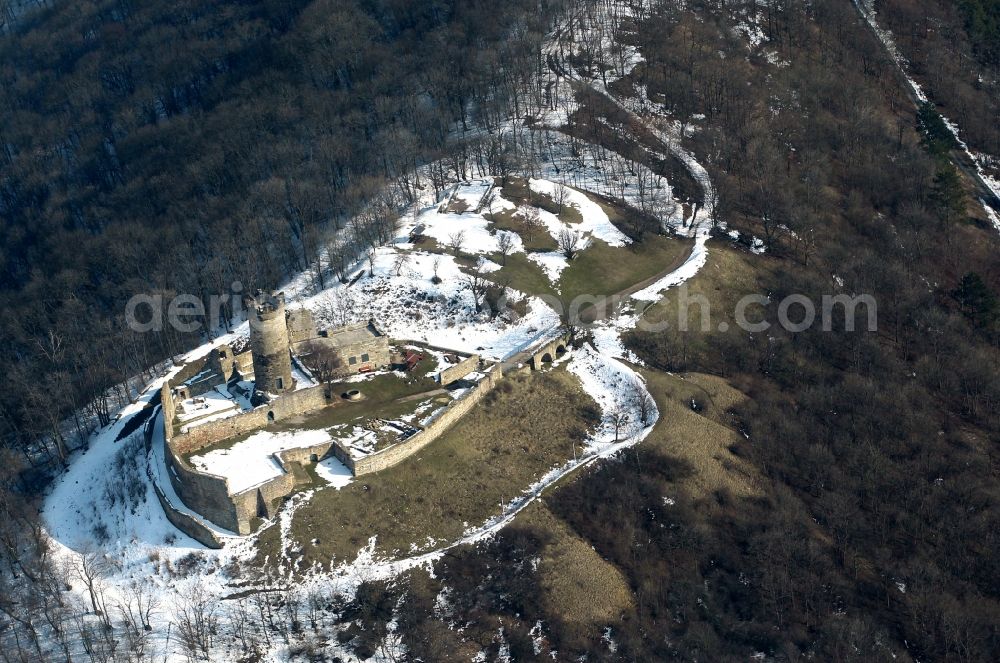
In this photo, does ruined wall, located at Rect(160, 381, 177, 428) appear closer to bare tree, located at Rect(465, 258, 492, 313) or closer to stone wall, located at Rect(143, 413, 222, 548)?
stone wall, located at Rect(143, 413, 222, 548)

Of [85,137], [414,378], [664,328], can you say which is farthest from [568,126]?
[85,137]

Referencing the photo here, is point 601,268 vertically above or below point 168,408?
below

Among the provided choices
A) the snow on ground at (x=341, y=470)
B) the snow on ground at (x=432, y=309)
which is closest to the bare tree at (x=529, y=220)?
the snow on ground at (x=341, y=470)

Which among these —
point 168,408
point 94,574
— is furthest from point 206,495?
point 168,408

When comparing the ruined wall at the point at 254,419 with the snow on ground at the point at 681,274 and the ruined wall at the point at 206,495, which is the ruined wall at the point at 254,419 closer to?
the ruined wall at the point at 206,495

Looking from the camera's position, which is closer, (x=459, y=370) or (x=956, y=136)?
(x=459, y=370)

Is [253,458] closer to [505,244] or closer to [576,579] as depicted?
[576,579]
